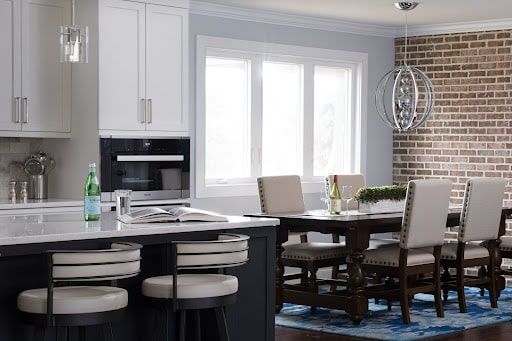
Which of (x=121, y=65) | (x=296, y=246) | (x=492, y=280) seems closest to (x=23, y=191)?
(x=121, y=65)

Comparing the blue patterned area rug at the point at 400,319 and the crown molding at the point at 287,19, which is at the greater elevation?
the crown molding at the point at 287,19

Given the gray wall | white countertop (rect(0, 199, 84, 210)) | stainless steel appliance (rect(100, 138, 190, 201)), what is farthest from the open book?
the gray wall

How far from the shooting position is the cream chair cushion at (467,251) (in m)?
7.50

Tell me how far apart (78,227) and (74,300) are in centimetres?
60

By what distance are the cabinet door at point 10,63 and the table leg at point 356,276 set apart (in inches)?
94.5

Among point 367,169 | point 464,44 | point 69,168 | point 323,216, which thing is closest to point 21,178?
point 69,168

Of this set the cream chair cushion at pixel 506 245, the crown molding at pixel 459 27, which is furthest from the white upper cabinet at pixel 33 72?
the crown molding at pixel 459 27

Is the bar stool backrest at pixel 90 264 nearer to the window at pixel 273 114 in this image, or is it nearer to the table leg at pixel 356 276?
the table leg at pixel 356 276

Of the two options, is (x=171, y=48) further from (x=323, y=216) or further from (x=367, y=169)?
(x=367, y=169)

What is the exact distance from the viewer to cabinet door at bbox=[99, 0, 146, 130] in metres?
7.12

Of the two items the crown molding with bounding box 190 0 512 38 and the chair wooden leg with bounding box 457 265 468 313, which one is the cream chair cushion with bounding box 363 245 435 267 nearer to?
the chair wooden leg with bounding box 457 265 468 313

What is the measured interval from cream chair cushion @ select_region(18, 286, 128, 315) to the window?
3919mm

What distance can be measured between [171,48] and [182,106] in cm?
44

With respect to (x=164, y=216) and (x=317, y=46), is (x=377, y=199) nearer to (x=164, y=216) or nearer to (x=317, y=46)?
(x=317, y=46)
